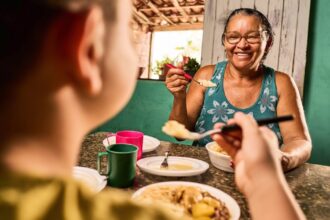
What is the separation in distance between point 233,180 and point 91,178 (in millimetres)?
619

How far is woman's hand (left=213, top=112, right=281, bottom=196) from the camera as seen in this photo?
2.84 feet

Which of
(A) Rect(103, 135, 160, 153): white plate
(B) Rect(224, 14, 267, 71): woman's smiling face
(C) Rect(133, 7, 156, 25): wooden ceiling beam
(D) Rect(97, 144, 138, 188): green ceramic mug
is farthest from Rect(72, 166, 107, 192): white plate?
(C) Rect(133, 7, 156, 25): wooden ceiling beam

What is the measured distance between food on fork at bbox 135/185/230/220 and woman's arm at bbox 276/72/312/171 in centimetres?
55

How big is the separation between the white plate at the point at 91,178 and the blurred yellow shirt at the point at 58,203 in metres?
0.71

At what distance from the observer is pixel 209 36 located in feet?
11.7

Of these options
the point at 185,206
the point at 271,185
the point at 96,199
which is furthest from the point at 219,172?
the point at 96,199

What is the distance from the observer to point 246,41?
226 cm

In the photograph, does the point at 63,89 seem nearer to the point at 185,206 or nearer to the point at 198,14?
the point at 185,206

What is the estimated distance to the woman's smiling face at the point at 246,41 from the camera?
7.32 feet

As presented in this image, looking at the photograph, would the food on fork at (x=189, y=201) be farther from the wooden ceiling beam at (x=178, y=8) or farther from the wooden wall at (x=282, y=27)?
the wooden ceiling beam at (x=178, y=8)

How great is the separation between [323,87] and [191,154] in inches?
84.2

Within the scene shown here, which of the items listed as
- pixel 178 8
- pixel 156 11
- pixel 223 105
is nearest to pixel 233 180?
pixel 223 105

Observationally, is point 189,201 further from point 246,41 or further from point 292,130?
point 246,41

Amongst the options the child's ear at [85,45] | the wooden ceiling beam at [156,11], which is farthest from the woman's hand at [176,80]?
the wooden ceiling beam at [156,11]
